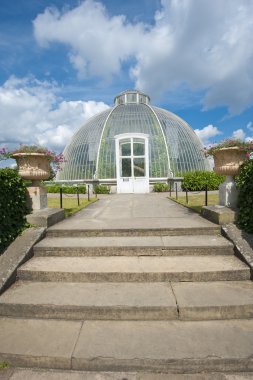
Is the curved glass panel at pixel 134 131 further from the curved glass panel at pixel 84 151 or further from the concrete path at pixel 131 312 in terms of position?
the concrete path at pixel 131 312

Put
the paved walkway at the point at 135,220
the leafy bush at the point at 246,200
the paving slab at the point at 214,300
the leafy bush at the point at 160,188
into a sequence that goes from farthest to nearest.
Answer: the leafy bush at the point at 160,188, the paved walkway at the point at 135,220, the leafy bush at the point at 246,200, the paving slab at the point at 214,300

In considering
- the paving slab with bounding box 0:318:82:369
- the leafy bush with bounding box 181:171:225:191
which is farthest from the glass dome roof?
the paving slab with bounding box 0:318:82:369

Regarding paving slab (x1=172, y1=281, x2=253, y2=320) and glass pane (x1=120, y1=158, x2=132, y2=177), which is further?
glass pane (x1=120, y1=158, x2=132, y2=177)

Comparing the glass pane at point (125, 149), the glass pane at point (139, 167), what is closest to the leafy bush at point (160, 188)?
the glass pane at point (139, 167)

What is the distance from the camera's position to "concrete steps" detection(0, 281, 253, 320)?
329 centimetres

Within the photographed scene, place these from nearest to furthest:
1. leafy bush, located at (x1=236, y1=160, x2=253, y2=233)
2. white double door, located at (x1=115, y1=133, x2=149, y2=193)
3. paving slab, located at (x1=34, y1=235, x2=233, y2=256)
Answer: paving slab, located at (x1=34, y1=235, x2=233, y2=256) < leafy bush, located at (x1=236, y1=160, x2=253, y2=233) < white double door, located at (x1=115, y1=133, x2=149, y2=193)

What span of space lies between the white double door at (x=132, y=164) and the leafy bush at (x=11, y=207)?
1639cm

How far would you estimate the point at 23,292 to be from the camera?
3.76 metres

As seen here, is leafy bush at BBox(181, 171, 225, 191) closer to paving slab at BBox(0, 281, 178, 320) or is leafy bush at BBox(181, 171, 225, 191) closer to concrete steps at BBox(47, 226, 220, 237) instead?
concrete steps at BBox(47, 226, 220, 237)

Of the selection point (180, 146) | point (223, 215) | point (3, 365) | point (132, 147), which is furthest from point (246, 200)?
point (180, 146)

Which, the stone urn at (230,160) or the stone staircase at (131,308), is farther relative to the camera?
the stone urn at (230,160)

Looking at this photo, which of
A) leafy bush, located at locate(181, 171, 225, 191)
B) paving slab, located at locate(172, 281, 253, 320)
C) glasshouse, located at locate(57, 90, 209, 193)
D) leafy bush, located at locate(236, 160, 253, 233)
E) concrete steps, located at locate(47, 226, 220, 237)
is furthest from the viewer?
glasshouse, located at locate(57, 90, 209, 193)

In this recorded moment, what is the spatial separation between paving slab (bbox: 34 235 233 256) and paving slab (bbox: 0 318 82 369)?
1.57 m

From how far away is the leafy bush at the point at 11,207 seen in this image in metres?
4.79
